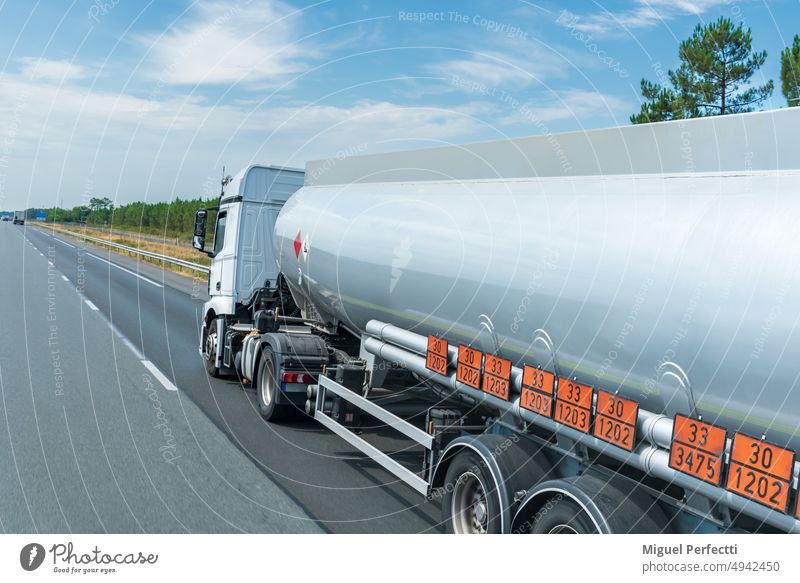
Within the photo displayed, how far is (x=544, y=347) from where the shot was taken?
5.18m

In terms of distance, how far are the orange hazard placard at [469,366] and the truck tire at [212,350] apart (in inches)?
294

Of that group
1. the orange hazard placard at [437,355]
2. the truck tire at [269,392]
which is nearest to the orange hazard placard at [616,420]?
the orange hazard placard at [437,355]

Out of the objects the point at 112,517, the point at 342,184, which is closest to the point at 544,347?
the point at 112,517

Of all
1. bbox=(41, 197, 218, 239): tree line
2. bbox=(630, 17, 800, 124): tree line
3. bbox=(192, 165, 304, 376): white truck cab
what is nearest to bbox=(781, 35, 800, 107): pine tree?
bbox=(630, 17, 800, 124): tree line

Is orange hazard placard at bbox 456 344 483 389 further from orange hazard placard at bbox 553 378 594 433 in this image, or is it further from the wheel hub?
orange hazard placard at bbox 553 378 594 433

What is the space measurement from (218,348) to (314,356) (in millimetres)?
3547

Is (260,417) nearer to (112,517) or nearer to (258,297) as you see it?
(258,297)

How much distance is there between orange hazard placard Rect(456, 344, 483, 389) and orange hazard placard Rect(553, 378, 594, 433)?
96cm

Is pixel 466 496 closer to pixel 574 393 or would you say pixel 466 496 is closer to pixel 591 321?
pixel 574 393

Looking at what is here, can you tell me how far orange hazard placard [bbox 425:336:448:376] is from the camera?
6340mm

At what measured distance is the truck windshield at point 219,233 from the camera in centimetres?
1311

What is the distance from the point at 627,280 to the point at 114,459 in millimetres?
5650

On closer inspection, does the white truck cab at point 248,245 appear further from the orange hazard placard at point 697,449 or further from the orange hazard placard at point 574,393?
the orange hazard placard at point 697,449

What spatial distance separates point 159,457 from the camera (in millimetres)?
8055
